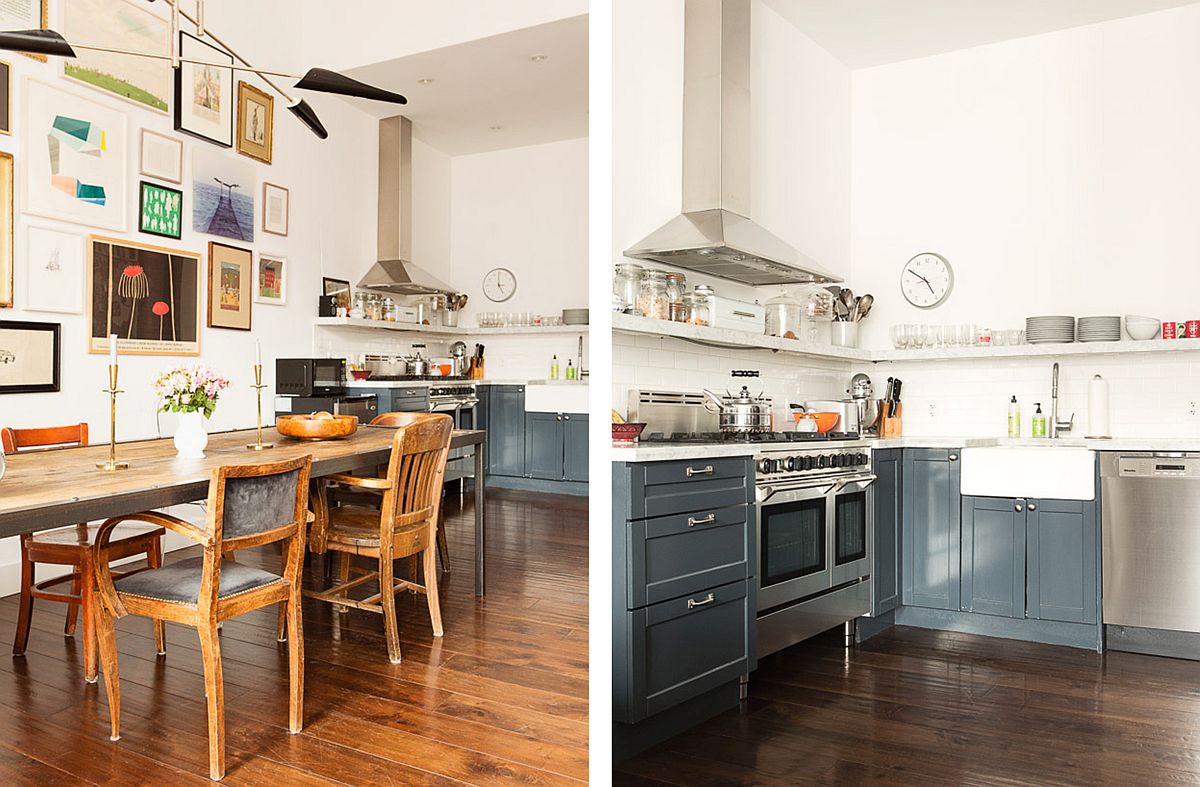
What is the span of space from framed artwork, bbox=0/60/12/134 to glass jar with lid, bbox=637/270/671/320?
3.61 meters

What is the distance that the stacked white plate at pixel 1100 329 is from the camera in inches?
183

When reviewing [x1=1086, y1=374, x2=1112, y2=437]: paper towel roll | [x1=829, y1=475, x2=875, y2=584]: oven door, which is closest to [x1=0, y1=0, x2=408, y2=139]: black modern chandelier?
[x1=829, y1=475, x2=875, y2=584]: oven door

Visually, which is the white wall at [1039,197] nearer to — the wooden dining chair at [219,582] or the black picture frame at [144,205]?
the wooden dining chair at [219,582]

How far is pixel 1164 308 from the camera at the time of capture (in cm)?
468

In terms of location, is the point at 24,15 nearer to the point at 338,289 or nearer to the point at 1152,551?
the point at 338,289

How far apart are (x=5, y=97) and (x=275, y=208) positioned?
225 centimetres

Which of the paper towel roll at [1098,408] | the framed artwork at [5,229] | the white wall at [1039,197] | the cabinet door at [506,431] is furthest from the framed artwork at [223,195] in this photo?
the paper towel roll at [1098,408]

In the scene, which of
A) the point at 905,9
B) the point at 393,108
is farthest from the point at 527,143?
the point at 905,9

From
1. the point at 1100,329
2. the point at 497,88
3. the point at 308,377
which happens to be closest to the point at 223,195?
the point at 308,377

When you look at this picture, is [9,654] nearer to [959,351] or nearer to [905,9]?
[959,351]

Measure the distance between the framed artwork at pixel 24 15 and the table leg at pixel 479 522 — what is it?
326 centimetres

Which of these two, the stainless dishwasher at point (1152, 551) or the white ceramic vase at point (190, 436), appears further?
the stainless dishwasher at point (1152, 551)

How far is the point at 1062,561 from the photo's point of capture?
13.5 feet

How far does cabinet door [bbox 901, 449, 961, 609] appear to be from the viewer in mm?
4371
